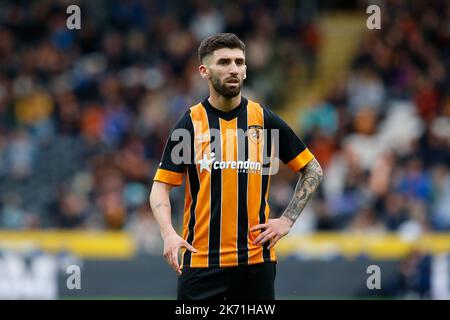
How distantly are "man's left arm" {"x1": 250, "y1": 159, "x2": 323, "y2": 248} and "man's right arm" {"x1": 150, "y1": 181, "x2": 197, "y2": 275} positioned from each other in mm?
455

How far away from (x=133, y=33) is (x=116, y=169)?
12.0 ft

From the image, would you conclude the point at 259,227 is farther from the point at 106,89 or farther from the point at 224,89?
the point at 106,89

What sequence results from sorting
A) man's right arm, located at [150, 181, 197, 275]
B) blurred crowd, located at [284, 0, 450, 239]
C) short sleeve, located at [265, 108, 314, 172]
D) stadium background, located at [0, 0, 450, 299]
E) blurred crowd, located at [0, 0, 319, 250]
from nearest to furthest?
man's right arm, located at [150, 181, 197, 275] < short sleeve, located at [265, 108, 314, 172] < stadium background, located at [0, 0, 450, 299] < blurred crowd, located at [284, 0, 450, 239] < blurred crowd, located at [0, 0, 319, 250]

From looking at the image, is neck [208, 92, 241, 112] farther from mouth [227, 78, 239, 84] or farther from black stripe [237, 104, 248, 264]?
black stripe [237, 104, 248, 264]

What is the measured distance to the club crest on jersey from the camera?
6.55 metres

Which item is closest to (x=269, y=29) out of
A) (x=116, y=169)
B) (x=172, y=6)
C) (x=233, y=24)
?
(x=233, y=24)

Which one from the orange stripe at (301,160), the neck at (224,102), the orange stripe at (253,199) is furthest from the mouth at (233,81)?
the orange stripe at (301,160)

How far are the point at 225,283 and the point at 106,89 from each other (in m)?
11.4

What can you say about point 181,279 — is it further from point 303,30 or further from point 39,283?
point 303,30

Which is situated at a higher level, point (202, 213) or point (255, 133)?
point (255, 133)

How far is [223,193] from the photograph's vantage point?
253 inches

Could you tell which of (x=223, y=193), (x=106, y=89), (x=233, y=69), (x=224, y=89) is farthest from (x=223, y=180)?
(x=106, y=89)

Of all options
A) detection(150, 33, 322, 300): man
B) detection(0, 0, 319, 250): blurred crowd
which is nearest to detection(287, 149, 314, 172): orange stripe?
detection(150, 33, 322, 300): man
